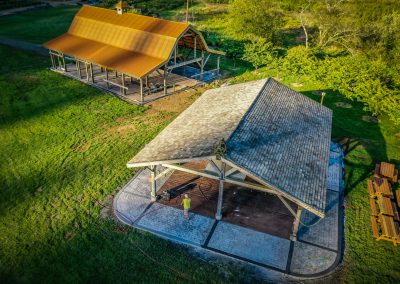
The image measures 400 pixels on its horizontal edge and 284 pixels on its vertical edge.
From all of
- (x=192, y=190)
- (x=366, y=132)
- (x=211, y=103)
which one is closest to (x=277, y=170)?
(x=192, y=190)

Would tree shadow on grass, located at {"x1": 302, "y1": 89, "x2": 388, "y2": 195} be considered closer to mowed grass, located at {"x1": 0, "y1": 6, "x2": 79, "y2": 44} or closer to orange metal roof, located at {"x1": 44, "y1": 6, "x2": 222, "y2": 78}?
orange metal roof, located at {"x1": 44, "y1": 6, "x2": 222, "y2": 78}

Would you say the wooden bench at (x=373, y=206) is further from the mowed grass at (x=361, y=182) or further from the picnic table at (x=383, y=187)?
the picnic table at (x=383, y=187)

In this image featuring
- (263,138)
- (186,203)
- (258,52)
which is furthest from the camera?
(258,52)

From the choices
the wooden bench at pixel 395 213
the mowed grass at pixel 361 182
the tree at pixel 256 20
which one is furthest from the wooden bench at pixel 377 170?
the tree at pixel 256 20

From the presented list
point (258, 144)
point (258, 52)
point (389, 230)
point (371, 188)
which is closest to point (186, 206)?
point (258, 144)

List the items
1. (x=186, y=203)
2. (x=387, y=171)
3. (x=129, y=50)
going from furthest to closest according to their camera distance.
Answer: (x=129, y=50) < (x=387, y=171) < (x=186, y=203)

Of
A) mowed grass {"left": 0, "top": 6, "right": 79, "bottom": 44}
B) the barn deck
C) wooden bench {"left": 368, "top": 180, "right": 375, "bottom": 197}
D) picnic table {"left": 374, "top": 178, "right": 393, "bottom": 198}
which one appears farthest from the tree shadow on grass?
mowed grass {"left": 0, "top": 6, "right": 79, "bottom": 44}

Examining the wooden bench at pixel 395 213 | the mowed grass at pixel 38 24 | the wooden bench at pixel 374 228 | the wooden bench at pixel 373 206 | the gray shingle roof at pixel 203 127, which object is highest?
the gray shingle roof at pixel 203 127

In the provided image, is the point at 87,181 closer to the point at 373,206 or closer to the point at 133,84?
the point at 133,84
